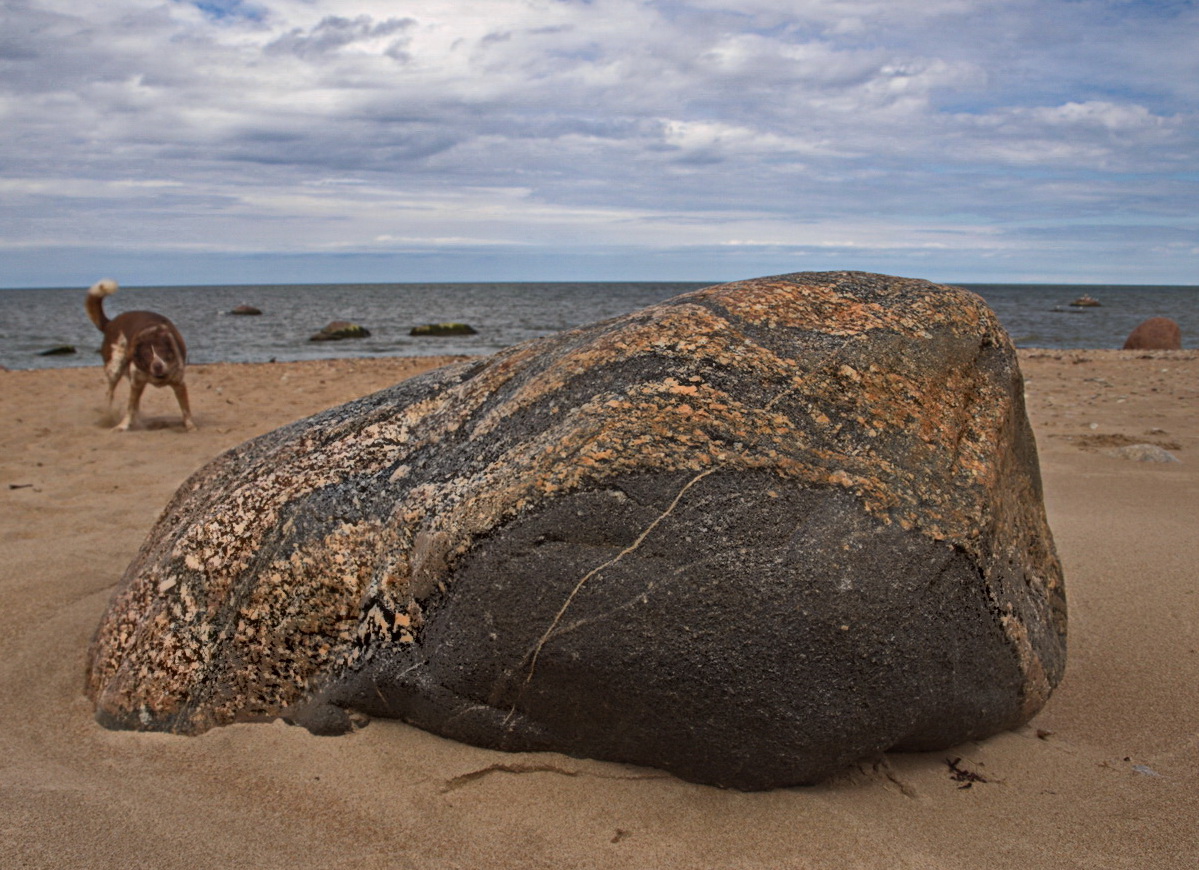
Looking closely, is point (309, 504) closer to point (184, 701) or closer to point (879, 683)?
point (184, 701)

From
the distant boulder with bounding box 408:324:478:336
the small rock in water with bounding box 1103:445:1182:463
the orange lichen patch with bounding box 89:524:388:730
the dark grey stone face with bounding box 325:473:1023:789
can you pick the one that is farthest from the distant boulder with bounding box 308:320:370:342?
the dark grey stone face with bounding box 325:473:1023:789

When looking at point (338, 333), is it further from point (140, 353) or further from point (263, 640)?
point (263, 640)

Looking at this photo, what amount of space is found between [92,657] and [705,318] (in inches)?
93.8

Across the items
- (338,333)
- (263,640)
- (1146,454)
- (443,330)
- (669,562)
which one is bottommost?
(263,640)

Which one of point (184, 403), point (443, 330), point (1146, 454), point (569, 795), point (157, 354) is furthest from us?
point (443, 330)

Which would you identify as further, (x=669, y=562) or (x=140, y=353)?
(x=140, y=353)

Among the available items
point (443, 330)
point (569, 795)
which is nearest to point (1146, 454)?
point (569, 795)

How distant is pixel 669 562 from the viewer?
7.57 ft

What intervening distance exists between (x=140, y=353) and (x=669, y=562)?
8.15 meters

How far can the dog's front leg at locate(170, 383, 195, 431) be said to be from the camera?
29.1 feet

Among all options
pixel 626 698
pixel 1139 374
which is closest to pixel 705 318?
pixel 626 698

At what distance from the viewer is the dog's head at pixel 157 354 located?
879 centimetres

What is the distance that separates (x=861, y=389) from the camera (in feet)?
8.70

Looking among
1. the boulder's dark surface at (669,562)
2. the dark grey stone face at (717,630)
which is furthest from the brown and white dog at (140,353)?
the dark grey stone face at (717,630)
